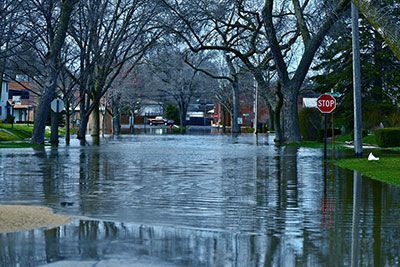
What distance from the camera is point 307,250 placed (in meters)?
8.62

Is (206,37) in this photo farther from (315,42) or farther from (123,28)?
(315,42)

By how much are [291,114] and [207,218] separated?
32235mm

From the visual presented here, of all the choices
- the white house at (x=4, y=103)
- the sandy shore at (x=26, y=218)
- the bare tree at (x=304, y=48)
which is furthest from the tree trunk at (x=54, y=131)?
the white house at (x=4, y=103)

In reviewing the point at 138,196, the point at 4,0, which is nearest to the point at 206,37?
the point at 4,0

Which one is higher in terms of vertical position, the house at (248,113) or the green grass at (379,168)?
the house at (248,113)

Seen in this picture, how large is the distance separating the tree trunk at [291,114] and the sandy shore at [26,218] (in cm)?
3196

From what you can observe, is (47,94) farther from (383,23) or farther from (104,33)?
(383,23)

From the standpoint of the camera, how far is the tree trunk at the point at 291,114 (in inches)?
1692

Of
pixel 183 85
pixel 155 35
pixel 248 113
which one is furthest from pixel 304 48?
pixel 248 113

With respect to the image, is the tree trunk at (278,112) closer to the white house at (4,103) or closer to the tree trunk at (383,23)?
the tree trunk at (383,23)

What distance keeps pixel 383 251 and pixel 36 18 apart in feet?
124

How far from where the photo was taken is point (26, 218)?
10656mm

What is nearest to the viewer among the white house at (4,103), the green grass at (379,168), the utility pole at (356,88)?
the green grass at (379,168)

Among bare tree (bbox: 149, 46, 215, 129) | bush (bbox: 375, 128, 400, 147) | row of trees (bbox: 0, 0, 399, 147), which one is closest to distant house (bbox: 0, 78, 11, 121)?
bare tree (bbox: 149, 46, 215, 129)
